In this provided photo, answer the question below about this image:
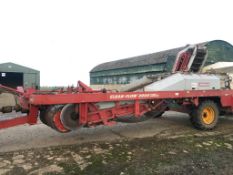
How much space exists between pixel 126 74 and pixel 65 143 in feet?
56.7

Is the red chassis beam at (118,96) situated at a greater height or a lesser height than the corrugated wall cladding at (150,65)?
lesser

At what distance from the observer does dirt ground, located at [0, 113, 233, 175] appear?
15.2 ft

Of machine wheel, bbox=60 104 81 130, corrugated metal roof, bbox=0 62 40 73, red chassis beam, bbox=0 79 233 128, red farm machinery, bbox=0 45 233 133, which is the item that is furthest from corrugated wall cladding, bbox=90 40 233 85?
machine wheel, bbox=60 104 81 130

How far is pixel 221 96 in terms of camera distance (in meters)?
8.08

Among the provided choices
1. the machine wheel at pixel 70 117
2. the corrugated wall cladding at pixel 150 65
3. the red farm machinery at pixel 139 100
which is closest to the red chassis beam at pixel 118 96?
the red farm machinery at pixel 139 100

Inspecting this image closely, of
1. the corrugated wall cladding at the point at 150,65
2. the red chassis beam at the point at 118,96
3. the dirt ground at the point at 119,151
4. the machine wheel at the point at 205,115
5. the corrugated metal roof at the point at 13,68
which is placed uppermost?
the corrugated metal roof at the point at 13,68

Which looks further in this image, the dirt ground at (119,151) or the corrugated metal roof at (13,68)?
the corrugated metal roof at (13,68)

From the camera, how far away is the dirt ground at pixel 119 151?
4645mm

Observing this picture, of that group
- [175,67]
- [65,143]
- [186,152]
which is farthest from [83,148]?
[175,67]

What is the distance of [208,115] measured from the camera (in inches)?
317

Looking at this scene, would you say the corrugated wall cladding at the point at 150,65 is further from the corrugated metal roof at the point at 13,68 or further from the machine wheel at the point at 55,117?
the machine wheel at the point at 55,117

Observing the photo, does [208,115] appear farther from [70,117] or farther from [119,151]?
[70,117]

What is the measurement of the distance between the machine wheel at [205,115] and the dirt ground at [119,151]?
0.21 m

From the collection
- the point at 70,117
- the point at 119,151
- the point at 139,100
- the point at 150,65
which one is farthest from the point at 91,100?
the point at 150,65
